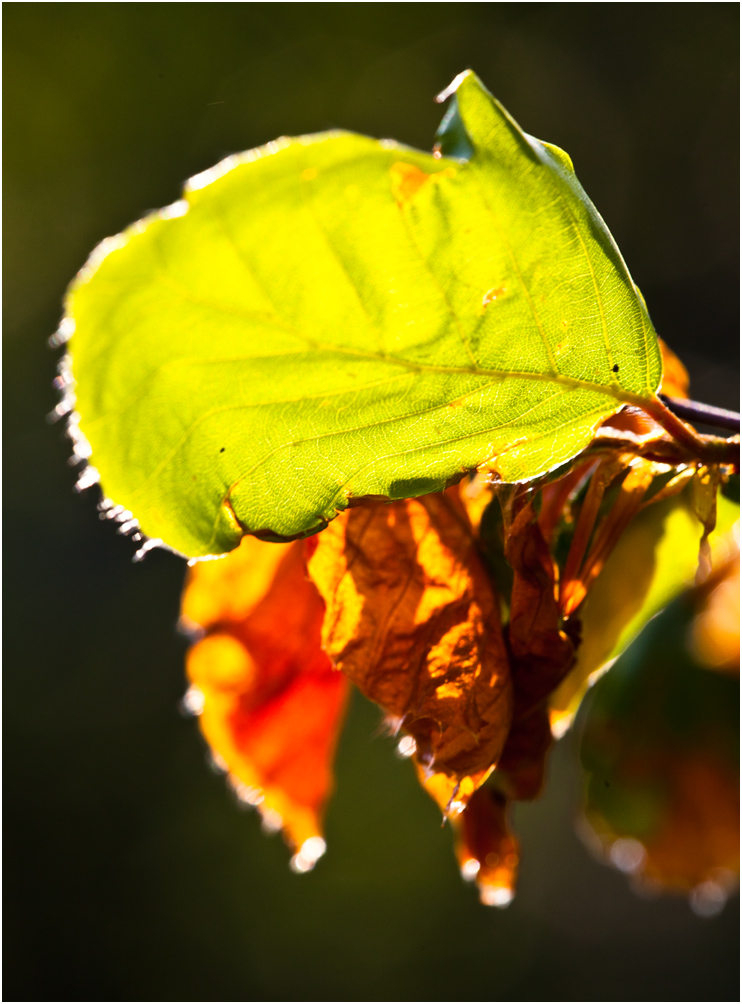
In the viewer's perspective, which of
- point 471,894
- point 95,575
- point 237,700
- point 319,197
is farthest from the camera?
point 471,894

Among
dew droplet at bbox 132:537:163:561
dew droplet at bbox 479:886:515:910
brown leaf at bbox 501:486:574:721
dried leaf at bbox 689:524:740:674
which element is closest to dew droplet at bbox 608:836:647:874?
dried leaf at bbox 689:524:740:674

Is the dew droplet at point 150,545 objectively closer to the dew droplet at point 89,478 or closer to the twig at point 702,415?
the dew droplet at point 89,478

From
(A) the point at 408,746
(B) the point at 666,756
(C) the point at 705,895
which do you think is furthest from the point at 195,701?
(C) the point at 705,895

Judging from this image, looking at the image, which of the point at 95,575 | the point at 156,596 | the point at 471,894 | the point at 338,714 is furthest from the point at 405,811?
the point at 338,714

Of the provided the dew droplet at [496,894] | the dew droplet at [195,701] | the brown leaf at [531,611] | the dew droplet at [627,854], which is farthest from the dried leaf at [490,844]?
the dew droplet at [627,854]

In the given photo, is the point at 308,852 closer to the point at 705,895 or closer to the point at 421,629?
the point at 421,629

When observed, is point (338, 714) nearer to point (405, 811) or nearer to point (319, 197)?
point (319, 197)
